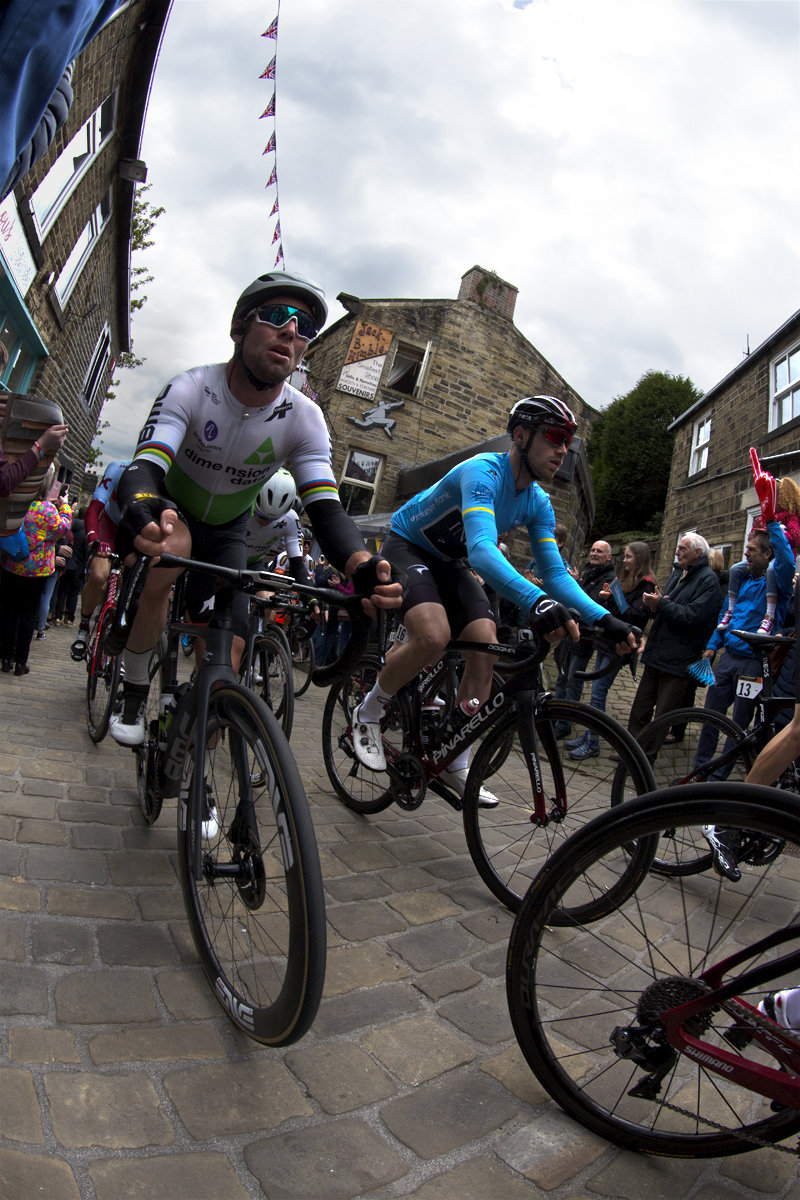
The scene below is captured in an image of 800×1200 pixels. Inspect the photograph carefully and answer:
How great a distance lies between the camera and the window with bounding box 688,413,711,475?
19.5 m

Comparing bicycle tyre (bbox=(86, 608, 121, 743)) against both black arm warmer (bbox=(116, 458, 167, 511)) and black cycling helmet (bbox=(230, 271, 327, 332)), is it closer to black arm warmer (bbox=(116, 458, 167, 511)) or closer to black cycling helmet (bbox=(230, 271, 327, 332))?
black arm warmer (bbox=(116, 458, 167, 511))

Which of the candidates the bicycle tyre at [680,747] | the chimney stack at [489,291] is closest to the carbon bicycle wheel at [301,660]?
the bicycle tyre at [680,747]

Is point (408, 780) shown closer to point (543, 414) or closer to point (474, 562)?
point (474, 562)

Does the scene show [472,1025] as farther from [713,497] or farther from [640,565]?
[713,497]

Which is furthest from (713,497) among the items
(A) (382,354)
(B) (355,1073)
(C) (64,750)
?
(B) (355,1073)

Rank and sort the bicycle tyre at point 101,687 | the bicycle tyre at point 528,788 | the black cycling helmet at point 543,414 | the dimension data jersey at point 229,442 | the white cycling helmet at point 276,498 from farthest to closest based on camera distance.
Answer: the white cycling helmet at point 276,498 → the bicycle tyre at point 101,687 → the black cycling helmet at point 543,414 → the bicycle tyre at point 528,788 → the dimension data jersey at point 229,442

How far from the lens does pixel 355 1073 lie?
176 centimetres

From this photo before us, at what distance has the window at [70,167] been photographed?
916 cm

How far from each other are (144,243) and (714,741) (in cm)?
2363

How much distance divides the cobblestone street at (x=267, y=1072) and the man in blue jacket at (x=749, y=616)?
Result: 3.58 metres

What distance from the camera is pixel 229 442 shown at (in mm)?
2914

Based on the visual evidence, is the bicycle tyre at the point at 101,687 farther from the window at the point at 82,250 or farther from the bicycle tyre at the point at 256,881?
the window at the point at 82,250

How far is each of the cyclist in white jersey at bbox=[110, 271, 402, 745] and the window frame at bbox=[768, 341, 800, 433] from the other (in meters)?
15.2

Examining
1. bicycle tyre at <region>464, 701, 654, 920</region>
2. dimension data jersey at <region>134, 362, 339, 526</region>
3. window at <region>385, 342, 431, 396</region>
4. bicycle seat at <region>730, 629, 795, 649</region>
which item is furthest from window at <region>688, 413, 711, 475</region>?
dimension data jersey at <region>134, 362, 339, 526</region>
